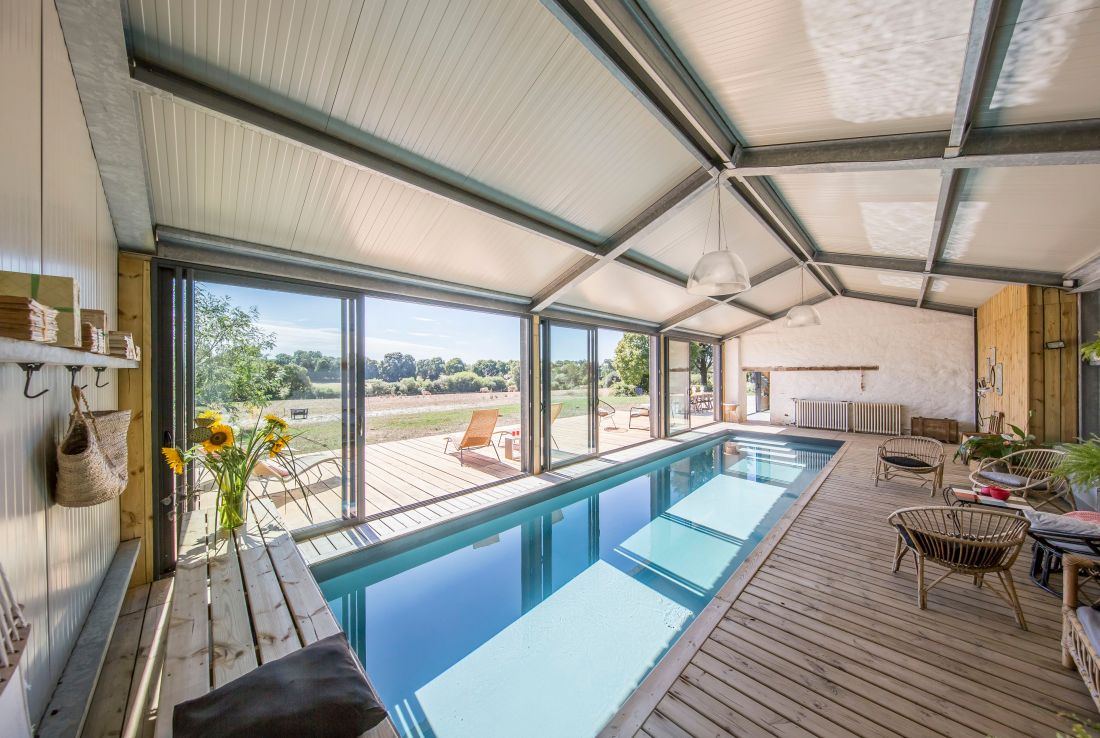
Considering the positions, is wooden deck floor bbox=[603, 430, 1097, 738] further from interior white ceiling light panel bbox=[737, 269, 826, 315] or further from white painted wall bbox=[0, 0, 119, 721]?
interior white ceiling light panel bbox=[737, 269, 826, 315]

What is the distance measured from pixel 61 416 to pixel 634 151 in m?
3.55

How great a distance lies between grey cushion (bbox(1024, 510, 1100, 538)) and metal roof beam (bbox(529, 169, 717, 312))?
128 inches

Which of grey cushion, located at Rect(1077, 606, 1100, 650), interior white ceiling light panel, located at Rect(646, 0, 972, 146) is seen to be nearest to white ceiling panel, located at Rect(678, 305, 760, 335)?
interior white ceiling light panel, located at Rect(646, 0, 972, 146)

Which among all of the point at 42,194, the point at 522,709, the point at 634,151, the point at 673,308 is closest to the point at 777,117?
the point at 634,151

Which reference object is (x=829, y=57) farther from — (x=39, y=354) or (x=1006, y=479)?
(x=1006, y=479)

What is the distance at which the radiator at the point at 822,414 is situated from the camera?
Result: 9602 millimetres

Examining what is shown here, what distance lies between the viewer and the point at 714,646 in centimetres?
228

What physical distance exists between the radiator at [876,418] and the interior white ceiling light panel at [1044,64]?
849 cm

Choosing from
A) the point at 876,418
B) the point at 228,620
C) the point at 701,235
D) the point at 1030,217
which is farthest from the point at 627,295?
the point at 876,418

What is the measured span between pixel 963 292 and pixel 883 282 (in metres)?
1.11

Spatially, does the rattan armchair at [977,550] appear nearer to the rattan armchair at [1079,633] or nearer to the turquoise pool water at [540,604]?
the rattan armchair at [1079,633]

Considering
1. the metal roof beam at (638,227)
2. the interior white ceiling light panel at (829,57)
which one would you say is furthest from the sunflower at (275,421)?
the metal roof beam at (638,227)

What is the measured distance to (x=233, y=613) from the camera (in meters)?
1.66

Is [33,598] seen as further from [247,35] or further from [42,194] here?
[247,35]
